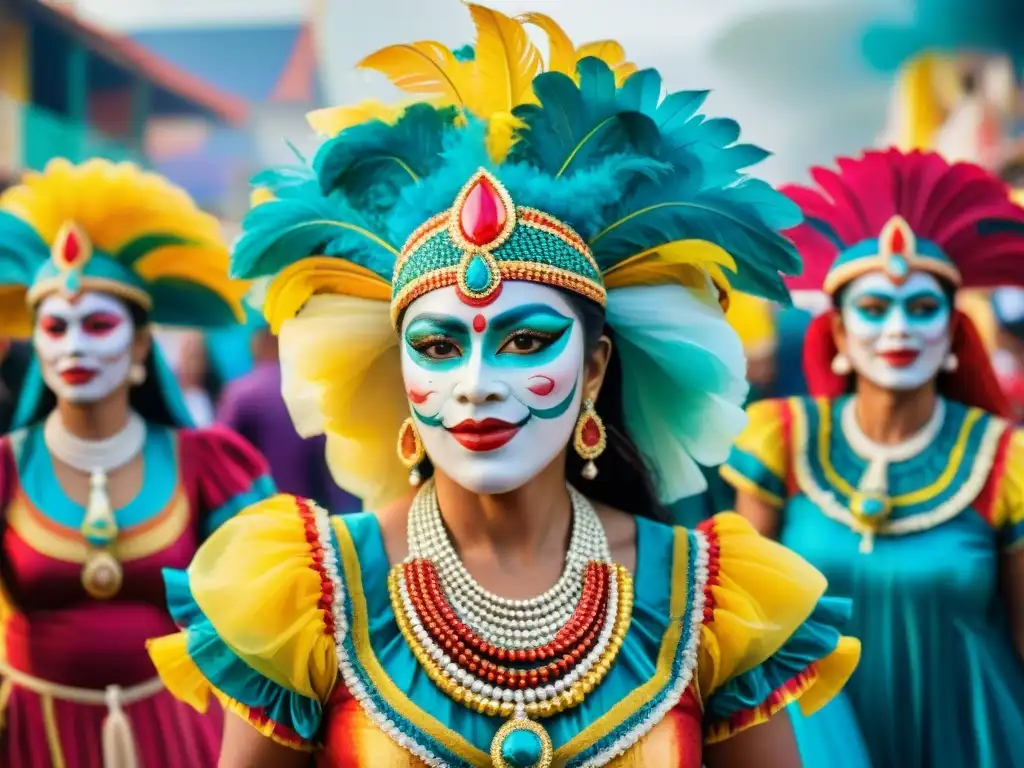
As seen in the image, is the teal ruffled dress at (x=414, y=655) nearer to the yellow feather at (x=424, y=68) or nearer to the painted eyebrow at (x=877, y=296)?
the yellow feather at (x=424, y=68)

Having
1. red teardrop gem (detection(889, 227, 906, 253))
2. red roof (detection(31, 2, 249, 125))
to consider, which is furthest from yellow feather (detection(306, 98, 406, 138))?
red roof (detection(31, 2, 249, 125))

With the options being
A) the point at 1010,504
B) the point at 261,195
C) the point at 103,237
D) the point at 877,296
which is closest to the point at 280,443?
the point at 103,237

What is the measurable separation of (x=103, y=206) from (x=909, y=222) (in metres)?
2.60

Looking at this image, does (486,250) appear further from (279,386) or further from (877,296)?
(279,386)

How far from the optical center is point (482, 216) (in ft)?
8.07

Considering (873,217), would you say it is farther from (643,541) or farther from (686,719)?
(686,719)

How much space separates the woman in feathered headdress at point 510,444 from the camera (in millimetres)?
2379

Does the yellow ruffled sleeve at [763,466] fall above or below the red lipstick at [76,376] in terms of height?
below

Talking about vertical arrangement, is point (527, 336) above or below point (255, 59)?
below

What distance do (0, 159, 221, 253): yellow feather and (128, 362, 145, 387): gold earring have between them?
0.38 meters

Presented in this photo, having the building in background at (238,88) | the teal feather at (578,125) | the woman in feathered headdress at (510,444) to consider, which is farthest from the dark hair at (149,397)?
the building in background at (238,88)

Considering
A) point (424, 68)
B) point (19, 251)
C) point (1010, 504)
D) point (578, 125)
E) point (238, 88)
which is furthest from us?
point (238, 88)

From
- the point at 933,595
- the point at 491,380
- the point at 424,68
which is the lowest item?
the point at 933,595

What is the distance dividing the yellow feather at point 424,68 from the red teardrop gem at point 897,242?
216cm
